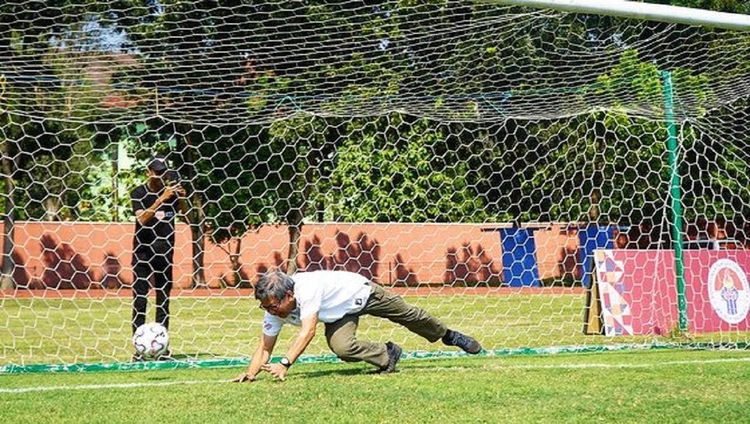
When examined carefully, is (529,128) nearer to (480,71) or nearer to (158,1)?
(480,71)

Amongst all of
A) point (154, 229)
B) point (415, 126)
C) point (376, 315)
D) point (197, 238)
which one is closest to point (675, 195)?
point (376, 315)

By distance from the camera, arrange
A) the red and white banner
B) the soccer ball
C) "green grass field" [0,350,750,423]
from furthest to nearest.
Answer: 1. the red and white banner
2. the soccer ball
3. "green grass field" [0,350,750,423]

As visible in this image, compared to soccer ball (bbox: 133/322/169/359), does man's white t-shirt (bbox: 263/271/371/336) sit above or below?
above

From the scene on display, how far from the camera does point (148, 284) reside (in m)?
8.28

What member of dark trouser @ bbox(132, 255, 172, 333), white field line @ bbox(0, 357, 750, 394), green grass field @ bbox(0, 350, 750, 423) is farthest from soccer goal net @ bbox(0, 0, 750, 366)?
green grass field @ bbox(0, 350, 750, 423)

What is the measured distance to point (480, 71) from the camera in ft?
41.9

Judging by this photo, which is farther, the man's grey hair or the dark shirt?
the dark shirt

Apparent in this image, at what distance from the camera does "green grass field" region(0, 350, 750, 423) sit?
501 cm

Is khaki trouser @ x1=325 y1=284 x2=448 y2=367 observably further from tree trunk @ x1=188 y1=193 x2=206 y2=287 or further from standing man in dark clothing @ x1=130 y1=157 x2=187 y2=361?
tree trunk @ x1=188 y1=193 x2=206 y2=287

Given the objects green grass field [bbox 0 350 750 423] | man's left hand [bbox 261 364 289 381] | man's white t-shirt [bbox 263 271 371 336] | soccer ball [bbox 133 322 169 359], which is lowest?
green grass field [bbox 0 350 750 423]

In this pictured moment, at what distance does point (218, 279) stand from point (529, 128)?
278 inches

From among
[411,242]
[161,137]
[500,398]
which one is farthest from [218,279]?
[500,398]

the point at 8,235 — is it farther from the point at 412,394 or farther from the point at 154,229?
the point at 412,394

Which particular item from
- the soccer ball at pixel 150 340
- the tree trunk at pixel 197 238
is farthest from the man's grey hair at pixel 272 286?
the tree trunk at pixel 197 238
